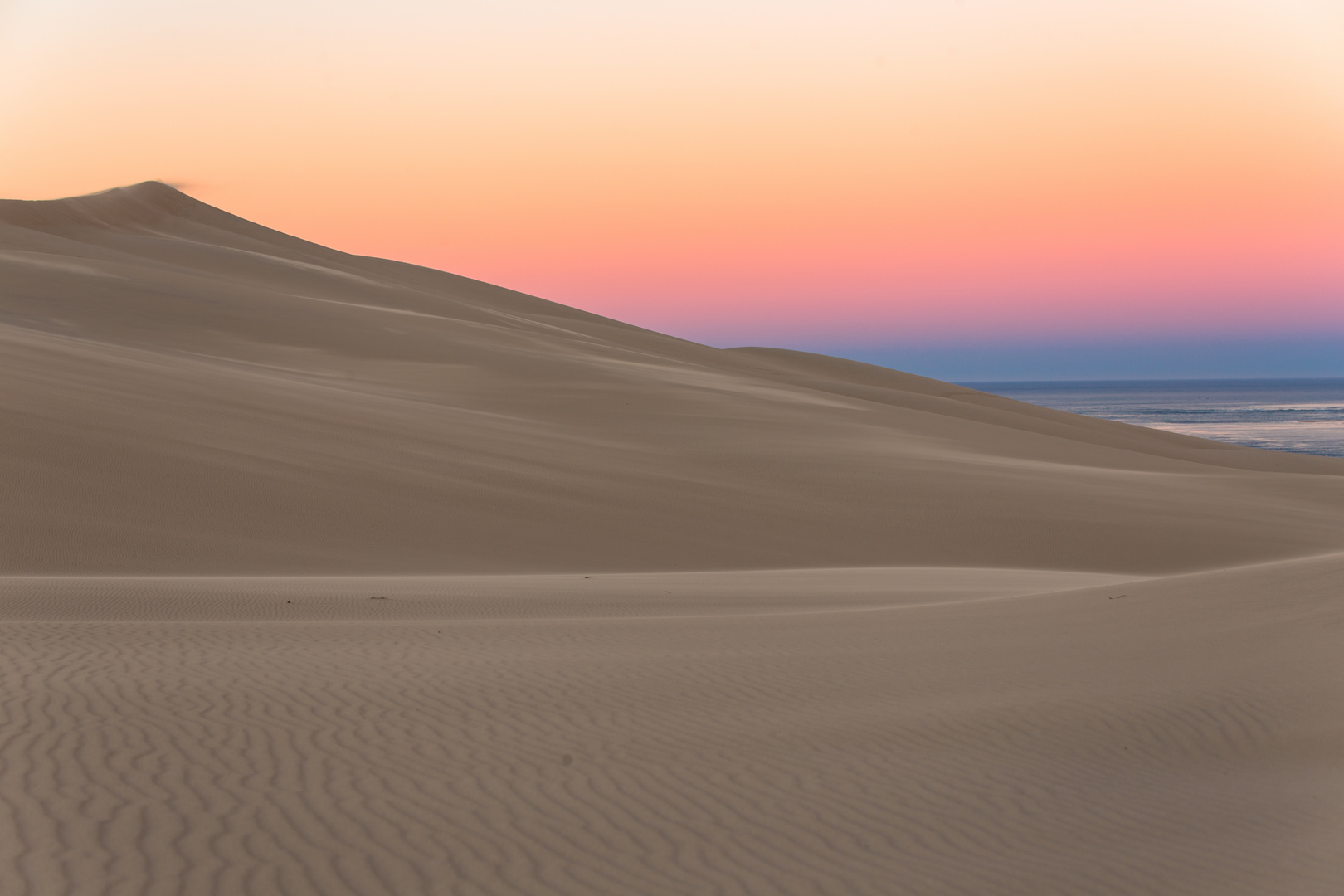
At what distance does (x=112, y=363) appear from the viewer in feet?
66.6

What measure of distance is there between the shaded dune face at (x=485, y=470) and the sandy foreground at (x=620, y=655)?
90 millimetres

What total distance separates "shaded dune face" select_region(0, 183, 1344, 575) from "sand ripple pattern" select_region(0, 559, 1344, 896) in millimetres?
5603

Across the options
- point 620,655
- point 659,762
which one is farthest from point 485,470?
point 659,762

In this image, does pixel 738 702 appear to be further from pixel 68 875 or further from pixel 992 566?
pixel 992 566

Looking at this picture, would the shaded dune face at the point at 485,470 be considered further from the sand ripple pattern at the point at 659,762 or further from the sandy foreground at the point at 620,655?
the sand ripple pattern at the point at 659,762

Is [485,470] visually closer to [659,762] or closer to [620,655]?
[620,655]

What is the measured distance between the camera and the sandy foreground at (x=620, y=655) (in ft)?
15.0

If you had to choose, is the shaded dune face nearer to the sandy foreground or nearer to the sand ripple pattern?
the sandy foreground

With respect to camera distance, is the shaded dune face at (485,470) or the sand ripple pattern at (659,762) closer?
the sand ripple pattern at (659,762)

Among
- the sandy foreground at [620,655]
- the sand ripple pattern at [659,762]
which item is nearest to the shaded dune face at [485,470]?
the sandy foreground at [620,655]

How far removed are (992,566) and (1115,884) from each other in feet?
41.6

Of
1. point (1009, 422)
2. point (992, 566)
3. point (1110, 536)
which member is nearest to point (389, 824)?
point (992, 566)

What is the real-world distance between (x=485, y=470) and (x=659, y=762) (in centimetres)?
1266

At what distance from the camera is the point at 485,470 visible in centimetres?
1791
